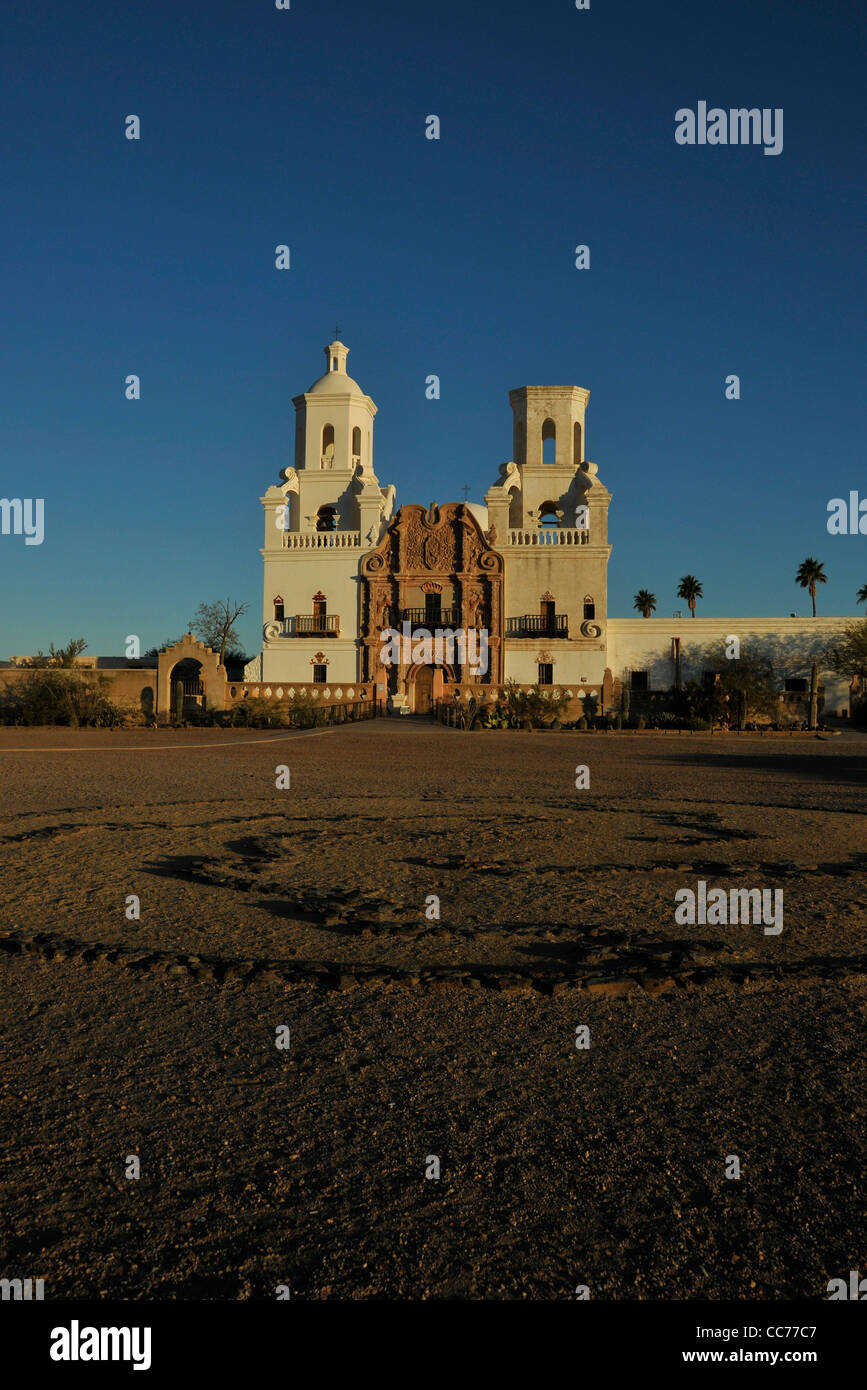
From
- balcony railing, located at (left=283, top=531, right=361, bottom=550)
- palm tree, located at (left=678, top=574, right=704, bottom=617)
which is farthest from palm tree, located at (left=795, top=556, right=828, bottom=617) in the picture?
balcony railing, located at (left=283, top=531, right=361, bottom=550)

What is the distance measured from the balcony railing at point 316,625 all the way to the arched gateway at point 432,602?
142 centimetres

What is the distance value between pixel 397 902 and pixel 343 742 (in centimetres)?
1812

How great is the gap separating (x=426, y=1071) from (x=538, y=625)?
4158 centimetres

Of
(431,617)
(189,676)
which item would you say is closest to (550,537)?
(431,617)

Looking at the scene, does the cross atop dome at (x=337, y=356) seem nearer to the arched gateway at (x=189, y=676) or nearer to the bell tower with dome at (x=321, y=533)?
the bell tower with dome at (x=321, y=533)

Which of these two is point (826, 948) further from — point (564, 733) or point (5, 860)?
point (564, 733)

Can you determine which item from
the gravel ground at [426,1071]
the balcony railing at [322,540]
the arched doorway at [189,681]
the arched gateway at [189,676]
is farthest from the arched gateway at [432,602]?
the gravel ground at [426,1071]

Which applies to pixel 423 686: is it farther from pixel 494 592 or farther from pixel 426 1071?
pixel 426 1071

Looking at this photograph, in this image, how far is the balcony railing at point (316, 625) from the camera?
45.8m

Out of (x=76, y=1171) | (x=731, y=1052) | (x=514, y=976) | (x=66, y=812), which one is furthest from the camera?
(x=66, y=812)

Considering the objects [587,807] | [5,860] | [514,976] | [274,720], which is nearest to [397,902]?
[514,976]

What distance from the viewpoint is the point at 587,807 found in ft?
39.9
